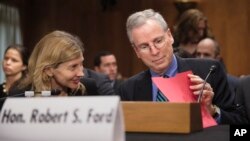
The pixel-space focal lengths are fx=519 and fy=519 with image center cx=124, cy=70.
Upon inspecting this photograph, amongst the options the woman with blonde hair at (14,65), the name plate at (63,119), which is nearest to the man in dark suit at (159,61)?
the name plate at (63,119)

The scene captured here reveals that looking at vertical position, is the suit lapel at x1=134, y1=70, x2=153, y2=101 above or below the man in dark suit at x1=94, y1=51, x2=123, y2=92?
above

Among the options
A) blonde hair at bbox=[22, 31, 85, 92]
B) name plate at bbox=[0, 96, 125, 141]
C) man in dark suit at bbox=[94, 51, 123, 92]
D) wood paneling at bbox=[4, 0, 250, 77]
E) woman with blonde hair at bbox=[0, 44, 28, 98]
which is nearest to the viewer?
name plate at bbox=[0, 96, 125, 141]

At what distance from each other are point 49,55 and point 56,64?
6 centimetres

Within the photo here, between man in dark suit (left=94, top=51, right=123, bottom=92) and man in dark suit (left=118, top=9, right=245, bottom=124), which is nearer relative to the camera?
man in dark suit (left=118, top=9, right=245, bottom=124)

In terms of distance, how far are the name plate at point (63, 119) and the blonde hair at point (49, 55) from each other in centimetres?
168

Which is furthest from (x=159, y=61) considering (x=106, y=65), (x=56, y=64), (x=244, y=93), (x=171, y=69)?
(x=106, y=65)

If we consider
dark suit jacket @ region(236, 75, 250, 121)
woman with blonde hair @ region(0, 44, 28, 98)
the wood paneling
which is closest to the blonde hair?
dark suit jacket @ region(236, 75, 250, 121)

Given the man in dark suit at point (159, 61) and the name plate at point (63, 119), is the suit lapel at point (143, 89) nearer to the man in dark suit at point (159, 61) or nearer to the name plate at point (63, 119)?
the man in dark suit at point (159, 61)

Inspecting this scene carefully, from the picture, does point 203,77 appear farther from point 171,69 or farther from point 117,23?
point 117,23

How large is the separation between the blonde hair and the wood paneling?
214 inches

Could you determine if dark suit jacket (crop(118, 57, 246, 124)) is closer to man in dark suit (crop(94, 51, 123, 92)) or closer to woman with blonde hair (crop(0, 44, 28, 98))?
woman with blonde hair (crop(0, 44, 28, 98))

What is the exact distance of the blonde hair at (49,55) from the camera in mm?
2861

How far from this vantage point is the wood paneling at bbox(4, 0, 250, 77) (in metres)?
8.02

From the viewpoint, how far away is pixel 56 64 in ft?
9.46
